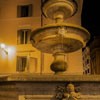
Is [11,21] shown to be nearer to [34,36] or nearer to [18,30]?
[18,30]

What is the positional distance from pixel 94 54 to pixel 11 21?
556cm

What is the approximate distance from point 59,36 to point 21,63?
15.2 m

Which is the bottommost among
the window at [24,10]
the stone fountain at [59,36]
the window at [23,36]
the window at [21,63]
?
the stone fountain at [59,36]

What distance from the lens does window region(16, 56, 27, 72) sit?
19267mm

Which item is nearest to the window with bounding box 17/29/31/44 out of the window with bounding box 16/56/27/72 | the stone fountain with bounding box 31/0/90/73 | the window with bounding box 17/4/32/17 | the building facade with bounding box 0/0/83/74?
the building facade with bounding box 0/0/83/74

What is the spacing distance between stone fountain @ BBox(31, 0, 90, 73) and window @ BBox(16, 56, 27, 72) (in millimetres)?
14231

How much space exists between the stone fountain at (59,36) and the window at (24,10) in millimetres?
15678

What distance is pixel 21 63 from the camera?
19562 millimetres

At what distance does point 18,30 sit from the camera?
20266 mm

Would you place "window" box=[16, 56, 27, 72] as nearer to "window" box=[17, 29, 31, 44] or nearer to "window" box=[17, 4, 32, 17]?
"window" box=[17, 29, 31, 44]

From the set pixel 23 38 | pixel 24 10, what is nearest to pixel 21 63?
pixel 23 38

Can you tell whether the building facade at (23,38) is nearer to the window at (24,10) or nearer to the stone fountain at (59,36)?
the window at (24,10)

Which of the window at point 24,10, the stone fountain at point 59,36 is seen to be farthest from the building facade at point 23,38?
the stone fountain at point 59,36

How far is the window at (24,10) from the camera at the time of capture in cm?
2075
